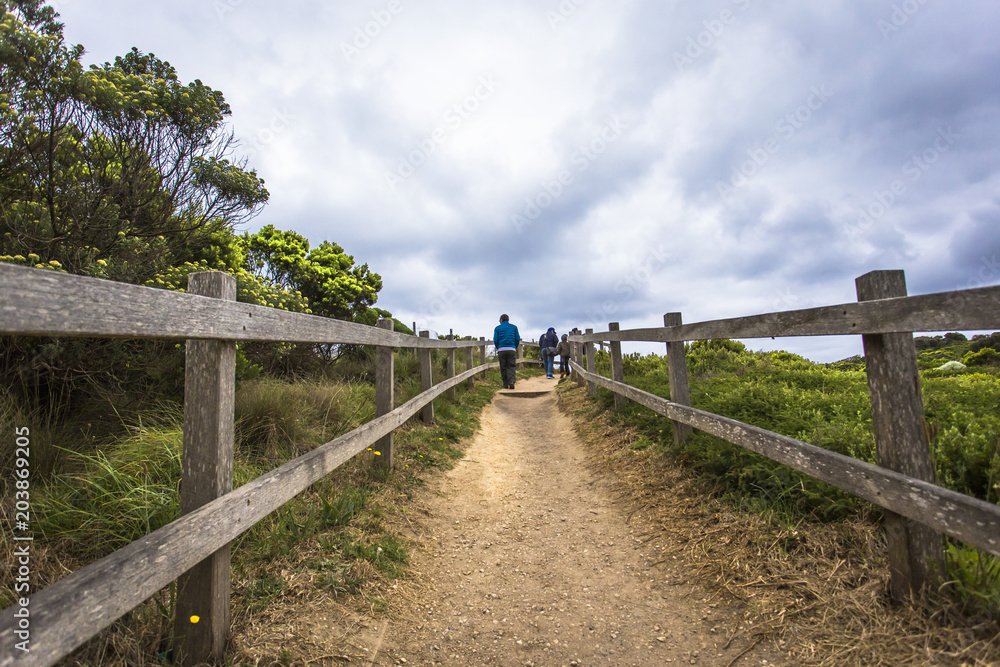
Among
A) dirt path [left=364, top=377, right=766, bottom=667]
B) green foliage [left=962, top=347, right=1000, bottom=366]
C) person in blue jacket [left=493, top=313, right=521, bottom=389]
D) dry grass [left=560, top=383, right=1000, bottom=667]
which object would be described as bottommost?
dirt path [left=364, top=377, right=766, bottom=667]

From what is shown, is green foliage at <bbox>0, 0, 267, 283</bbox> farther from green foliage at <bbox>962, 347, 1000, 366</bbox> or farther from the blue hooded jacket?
green foliage at <bbox>962, 347, 1000, 366</bbox>

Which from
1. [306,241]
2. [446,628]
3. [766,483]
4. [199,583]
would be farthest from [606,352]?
[199,583]

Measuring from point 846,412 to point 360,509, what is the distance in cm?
418

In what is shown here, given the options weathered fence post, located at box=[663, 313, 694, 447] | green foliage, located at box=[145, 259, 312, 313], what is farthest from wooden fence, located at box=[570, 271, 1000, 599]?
green foliage, located at box=[145, 259, 312, 313]

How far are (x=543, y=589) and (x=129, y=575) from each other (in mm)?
2418

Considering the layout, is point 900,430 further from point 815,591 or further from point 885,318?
point 815,591

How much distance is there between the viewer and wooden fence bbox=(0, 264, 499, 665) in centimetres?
136

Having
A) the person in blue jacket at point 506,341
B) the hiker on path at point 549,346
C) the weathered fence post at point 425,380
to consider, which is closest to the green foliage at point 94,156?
the weathered fence post at point 425,380

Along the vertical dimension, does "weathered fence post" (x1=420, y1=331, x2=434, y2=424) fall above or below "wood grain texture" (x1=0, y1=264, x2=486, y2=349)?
below

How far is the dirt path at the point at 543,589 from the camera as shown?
8.59 ft

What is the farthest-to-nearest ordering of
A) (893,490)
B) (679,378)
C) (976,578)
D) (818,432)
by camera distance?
(679,378), (818,432), (893,490), (976,578)

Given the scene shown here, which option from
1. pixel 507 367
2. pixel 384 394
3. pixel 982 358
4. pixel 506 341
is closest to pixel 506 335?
pixel 506 341

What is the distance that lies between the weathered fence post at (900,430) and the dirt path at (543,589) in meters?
0.87

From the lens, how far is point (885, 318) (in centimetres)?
234
